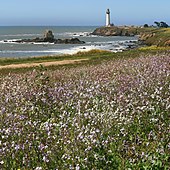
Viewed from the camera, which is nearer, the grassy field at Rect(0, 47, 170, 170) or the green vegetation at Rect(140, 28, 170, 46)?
the grassy field at Rect(0, 47, 170, 170)

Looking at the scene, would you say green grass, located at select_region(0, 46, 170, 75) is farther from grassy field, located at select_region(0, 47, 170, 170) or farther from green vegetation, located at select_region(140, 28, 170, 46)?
green vegetation, located at select_region(140, 28, 170, 46)

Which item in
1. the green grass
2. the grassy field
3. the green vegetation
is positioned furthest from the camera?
the green vegetation

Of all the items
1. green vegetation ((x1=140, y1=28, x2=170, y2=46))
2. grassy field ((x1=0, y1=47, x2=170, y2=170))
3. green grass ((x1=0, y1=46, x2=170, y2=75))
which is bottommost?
green vegetation ((x1=140, y1=28, x2=170, y2=46))

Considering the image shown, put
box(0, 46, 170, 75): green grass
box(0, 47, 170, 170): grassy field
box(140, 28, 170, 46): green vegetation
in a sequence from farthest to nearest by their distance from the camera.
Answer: box(140, 28, 170, 46): green vegetation < box(0, 46, 170, 75): green grass < box(0, 47, 170, 170): grassy field

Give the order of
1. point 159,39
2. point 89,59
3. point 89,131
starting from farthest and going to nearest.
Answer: point 159,39 < point 89,59 < point 89,131

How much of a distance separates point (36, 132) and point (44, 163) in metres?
1.18

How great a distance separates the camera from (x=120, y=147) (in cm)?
567

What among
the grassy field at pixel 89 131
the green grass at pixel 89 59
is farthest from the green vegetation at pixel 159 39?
the grassy field at pixel 89 131

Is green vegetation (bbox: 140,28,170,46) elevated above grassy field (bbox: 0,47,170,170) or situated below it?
below

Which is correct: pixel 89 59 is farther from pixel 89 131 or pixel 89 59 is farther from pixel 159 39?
pixel 159 39

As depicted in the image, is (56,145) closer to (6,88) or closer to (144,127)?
(144,127)

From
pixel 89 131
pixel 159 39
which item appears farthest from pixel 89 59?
pixel 159 39

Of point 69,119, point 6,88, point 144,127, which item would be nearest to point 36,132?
point 69,119

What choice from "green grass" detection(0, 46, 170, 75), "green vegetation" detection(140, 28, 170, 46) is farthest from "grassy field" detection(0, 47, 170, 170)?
"green vegetation" detection(140, 28, 170, 46)
